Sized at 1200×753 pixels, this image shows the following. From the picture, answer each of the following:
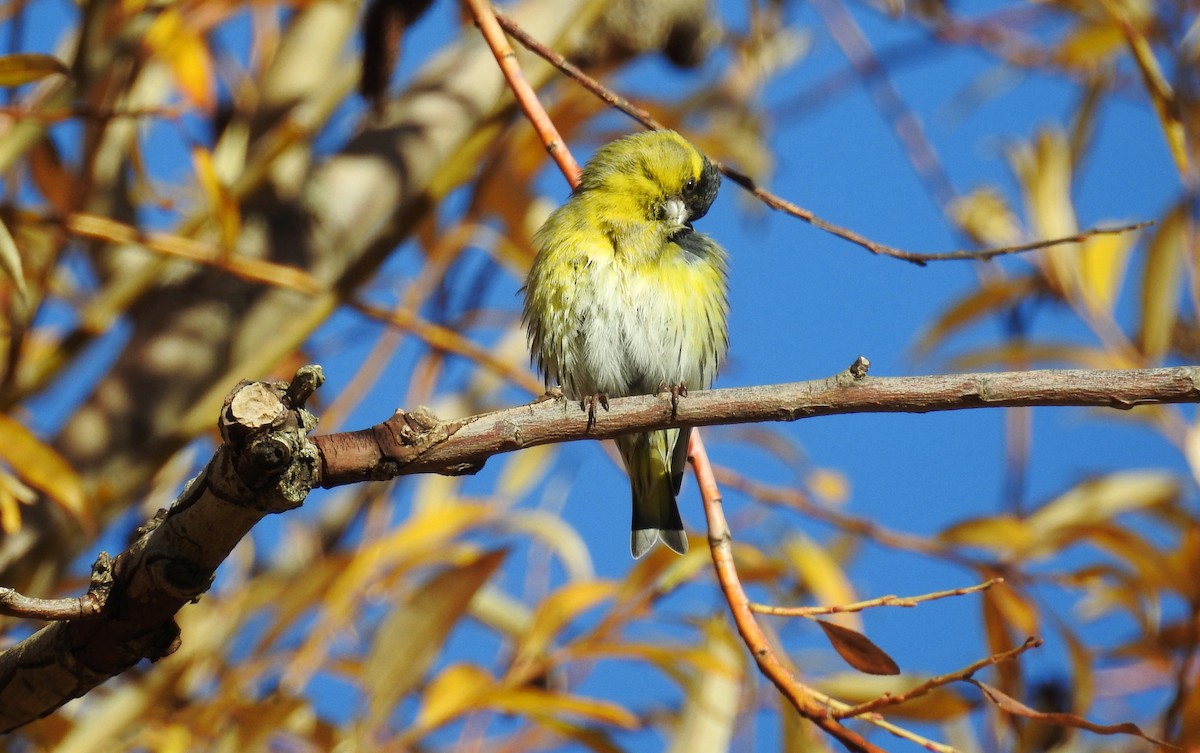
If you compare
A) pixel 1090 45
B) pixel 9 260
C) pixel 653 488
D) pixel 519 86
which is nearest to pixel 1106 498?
pixel 653 488

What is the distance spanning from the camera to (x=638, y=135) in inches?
115

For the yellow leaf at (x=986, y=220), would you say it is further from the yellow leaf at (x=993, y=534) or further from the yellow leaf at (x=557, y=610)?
the yellow leaf at (x=557, y=610)

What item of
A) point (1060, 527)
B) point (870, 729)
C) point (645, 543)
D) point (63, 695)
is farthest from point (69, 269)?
point (1060, 527)

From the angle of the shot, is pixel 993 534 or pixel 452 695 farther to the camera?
pixel 993 534

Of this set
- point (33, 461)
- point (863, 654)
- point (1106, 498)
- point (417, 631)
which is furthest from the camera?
point (1106, 498)

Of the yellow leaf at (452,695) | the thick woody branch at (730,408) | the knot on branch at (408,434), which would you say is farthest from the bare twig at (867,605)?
the yellow leaf at (452,695)

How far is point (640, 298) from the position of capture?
2.51 m

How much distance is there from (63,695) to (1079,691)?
1693mm

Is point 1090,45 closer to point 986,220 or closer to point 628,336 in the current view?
point 986,220

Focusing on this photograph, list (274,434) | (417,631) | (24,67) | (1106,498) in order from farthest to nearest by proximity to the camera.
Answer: (1106,498) → (417,631) → (24,67) → (274,434)

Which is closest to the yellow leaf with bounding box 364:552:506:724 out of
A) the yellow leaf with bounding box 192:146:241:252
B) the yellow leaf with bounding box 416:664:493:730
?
the yellow leaf with bounding box 416:664:493:730

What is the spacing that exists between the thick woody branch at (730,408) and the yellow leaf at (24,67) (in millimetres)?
694

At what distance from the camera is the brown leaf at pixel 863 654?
4.91 feet

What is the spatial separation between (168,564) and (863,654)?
80 cm
